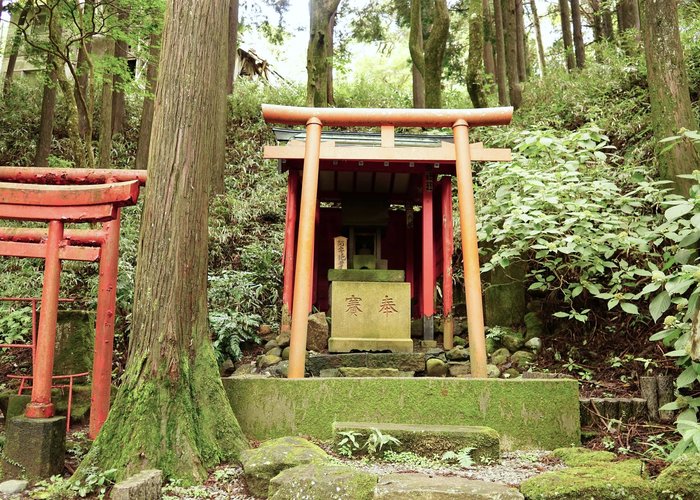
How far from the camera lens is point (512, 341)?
6430 mm

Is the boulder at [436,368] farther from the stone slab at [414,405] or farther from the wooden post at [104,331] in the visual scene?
the wooden post at [104,331]

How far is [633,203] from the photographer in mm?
5820

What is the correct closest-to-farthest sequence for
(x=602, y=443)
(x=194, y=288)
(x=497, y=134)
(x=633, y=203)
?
(x=194, y=288) → (x=602, y=443) → (x=633, y=203) → (x=497, y=134)

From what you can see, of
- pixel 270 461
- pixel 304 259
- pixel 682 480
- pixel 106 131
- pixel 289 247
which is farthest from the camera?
pixel 106 131

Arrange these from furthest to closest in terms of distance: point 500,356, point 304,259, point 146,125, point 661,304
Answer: point 146,125
point 500,356
point 304,259
point 661,304

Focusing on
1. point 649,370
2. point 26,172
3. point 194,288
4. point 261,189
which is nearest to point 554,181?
point 649,370

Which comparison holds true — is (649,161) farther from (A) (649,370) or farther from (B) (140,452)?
(B) (140,452)

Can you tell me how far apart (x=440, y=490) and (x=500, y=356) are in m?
3.63

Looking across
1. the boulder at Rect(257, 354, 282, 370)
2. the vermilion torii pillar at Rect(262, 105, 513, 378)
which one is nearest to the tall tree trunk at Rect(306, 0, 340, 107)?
the vermilion torii pillar at Rect(262, 105, 513, 378)

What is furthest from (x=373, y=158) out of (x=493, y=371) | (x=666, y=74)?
(x=666, y=74)

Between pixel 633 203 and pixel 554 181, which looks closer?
pixel 633 203

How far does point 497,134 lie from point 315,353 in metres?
7.34

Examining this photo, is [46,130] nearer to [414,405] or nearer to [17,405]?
[17,405]

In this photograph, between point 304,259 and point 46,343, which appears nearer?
point 46,343
